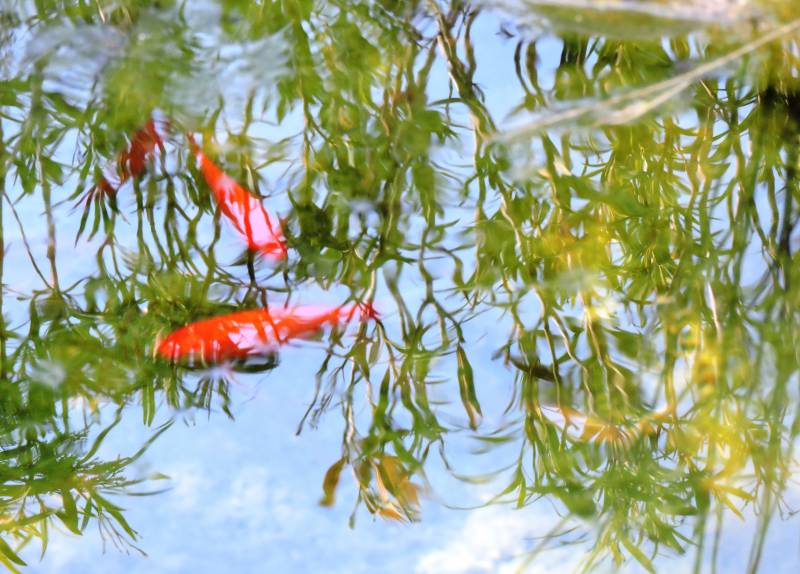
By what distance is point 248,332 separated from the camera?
133 centimetres

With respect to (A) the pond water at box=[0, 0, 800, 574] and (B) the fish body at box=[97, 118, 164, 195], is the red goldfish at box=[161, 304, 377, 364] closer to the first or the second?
(A) the pond water at box=[0, 0, 800, 574]

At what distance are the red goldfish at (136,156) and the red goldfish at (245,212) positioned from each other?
0.26 ft

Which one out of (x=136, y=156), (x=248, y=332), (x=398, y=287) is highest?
(x=136, y=156)

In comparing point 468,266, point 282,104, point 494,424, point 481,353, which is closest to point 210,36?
point 282,104

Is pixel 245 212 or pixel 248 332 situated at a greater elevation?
pixel 245 212

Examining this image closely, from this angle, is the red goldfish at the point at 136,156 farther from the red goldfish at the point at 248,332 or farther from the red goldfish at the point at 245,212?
the red goldfish at the point at 248,332

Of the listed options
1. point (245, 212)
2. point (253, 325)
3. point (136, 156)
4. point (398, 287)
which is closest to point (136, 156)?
point (136, 156)

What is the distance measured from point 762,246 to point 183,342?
913 mm

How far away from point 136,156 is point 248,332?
44cm

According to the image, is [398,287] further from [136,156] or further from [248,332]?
[136,156]

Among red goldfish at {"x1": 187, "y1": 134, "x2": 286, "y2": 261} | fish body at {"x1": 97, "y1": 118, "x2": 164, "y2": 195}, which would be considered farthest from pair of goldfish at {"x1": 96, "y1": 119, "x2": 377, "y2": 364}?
fish body at {"x1": 97, "y1": 118, "x2": 164, "y2": 195}

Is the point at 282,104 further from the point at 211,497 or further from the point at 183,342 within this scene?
the point at 211,497

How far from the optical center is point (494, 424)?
1.19 metres

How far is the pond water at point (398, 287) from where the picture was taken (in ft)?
3.72
